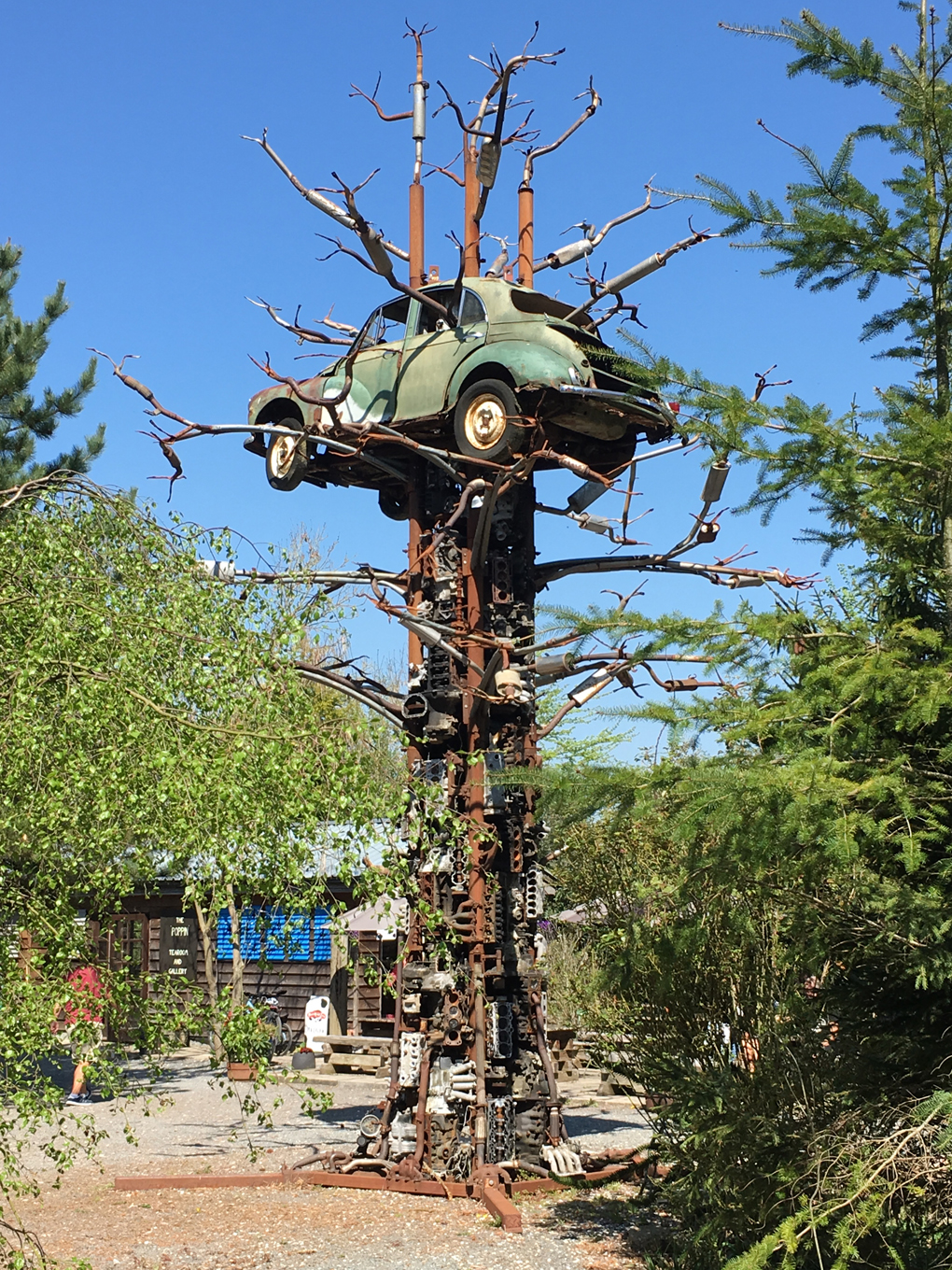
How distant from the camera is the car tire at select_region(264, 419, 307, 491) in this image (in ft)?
39.7

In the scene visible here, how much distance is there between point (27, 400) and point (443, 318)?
6.22 meters

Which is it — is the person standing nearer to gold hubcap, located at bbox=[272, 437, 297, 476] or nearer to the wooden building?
gold hubcap, located at bbox=[272, 437, 297, 476]

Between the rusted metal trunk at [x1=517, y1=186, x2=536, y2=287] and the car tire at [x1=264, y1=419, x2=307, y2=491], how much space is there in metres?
2.73

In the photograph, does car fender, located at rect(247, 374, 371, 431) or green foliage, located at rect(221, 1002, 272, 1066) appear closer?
green foliage, located at rect(221, 1002, 272, 1066)

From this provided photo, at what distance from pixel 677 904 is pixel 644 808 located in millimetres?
2098

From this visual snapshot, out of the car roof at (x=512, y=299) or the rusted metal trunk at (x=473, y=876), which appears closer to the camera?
the rusted metal trunk at (x=473, y=876)

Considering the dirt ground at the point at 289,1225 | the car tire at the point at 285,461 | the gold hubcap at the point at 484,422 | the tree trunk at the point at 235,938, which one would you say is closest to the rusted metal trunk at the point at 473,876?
the gold hubcap at the point at 484,422

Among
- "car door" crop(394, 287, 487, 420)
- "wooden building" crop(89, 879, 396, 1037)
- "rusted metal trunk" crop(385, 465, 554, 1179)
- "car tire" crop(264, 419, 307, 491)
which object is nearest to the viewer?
"rusted metal trunk" crop(385, 465, 554, 1179)

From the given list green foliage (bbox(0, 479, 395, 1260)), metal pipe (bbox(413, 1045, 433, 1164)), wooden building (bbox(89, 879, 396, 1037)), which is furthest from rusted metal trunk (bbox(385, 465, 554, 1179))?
wooden building (bbox(89, 879, 396, 1037))

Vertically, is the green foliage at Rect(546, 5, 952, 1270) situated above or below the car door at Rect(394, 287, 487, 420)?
below

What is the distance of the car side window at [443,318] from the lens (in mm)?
11758

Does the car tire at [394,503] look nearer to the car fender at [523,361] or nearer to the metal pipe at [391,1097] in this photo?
the car fender at [523,361]

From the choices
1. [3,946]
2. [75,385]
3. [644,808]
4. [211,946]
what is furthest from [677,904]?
[211,946]

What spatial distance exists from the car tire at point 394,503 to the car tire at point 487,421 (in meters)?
1.82
